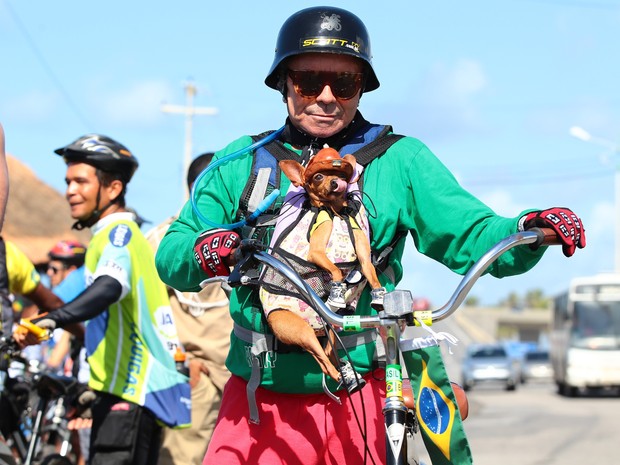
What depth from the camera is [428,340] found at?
12.0 ft

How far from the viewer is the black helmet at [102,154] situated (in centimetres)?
710

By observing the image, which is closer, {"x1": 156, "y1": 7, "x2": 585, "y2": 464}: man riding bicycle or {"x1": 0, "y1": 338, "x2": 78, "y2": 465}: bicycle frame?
{"x1": 156, "y1": 7, "x2": 585, "y2": 464}: man riding bicycle

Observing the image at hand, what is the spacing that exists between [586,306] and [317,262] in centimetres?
3015

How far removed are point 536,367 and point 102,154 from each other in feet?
170

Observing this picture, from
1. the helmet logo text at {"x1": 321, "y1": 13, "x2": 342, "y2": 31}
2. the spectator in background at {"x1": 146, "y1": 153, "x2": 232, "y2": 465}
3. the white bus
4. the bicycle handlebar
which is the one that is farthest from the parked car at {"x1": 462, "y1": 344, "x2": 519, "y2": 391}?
the bicycle handlebar

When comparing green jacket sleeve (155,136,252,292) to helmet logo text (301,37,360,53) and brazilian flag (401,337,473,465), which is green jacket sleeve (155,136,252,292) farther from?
brazilian flag (401,337,473,465)

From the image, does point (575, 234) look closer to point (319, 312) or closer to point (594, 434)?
point (319, 312)

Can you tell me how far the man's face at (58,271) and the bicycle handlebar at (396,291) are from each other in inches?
300

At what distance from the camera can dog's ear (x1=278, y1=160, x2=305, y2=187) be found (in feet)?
13.0

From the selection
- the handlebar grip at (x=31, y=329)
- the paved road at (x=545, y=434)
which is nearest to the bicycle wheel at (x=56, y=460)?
the handlebar grip at (x=31, y=329)

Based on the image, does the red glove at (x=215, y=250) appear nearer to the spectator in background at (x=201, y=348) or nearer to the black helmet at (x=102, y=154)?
the black helmet at (x=102, y=154)

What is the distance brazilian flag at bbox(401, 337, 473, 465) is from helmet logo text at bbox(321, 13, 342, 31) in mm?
1127

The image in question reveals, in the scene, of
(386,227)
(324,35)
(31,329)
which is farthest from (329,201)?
(31,329)

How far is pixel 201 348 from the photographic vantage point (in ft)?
27.0
